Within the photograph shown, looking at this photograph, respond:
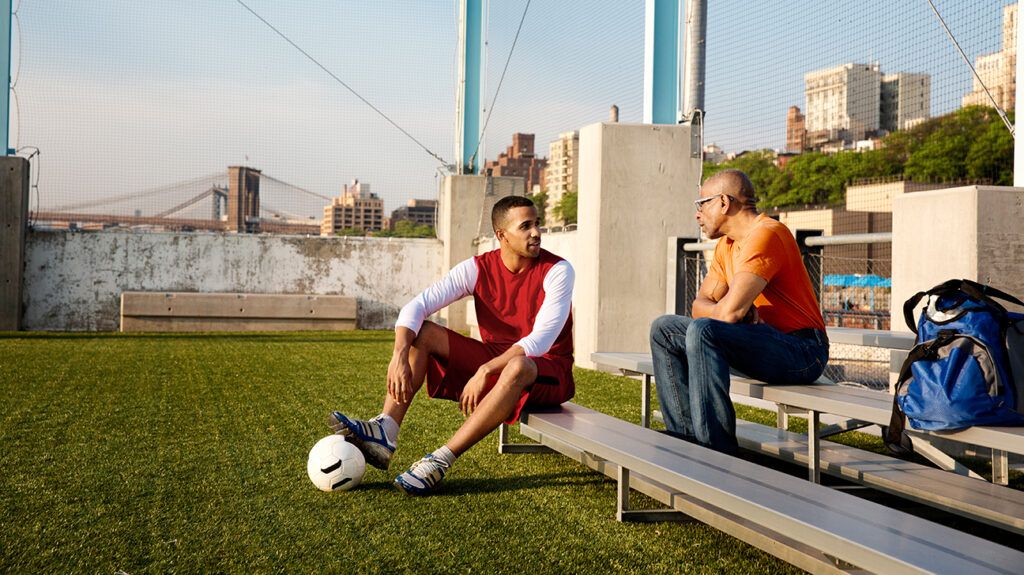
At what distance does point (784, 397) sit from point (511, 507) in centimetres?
106

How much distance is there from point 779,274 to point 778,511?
61.9 inches

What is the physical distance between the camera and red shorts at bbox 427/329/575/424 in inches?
147

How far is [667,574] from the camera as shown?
2605mm

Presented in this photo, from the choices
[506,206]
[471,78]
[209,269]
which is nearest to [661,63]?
[506,206]

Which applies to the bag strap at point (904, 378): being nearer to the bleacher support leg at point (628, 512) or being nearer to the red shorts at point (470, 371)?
the bleacher support leg at point (628, 512)

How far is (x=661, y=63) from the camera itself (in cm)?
854

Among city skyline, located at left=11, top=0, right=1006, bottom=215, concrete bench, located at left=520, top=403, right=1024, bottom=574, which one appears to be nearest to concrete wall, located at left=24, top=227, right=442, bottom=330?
city skyline, located at left=11, top=0, right=1006, bottom=215

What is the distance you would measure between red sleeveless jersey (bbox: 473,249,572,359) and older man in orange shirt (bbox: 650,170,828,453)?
0.50 meters

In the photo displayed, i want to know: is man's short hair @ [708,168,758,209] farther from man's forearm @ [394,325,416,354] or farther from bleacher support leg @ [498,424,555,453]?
bleacher support leg @ [498,424,555,453]

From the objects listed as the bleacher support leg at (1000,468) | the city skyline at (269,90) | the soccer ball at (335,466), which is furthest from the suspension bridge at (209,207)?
the bleacher support leg at (1000,468)

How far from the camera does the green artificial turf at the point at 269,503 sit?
8.89 feet

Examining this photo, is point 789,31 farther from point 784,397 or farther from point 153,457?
point 153,457

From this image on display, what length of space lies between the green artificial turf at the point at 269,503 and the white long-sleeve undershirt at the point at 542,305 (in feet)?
1.97

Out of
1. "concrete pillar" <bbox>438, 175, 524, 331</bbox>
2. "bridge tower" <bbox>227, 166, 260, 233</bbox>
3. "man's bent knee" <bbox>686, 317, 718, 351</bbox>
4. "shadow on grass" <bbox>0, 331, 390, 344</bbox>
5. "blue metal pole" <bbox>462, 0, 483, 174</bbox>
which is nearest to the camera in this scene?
"man's bent knee" <bbox>686, 317, 718, 351</bbox>
